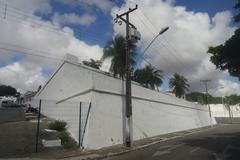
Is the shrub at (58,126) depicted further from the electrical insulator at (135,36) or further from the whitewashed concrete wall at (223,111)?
the whitewashed concrete wall at (223,111)

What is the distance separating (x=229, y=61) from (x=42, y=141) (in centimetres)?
1033

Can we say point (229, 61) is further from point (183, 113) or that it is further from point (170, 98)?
point (183, 113)

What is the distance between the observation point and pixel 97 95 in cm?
1695

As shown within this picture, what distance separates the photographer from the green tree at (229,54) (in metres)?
10.1

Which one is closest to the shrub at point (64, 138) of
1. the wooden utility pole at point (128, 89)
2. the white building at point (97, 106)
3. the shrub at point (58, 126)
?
the white building at point (97, 106)

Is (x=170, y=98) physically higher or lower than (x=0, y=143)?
higher

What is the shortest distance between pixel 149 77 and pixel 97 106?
2970 cm

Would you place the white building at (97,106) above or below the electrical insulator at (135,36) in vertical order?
below

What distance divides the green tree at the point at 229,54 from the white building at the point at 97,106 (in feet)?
27.2

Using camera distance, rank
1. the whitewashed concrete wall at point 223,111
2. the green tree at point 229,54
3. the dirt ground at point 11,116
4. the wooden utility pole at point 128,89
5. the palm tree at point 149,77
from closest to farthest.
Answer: the green tree at point 229,54
the wooden utility pole at point 128,89
the dirt ground at point 11,116
the palm tree at point 149,77
the whitewashed concrete wall at point 223,111

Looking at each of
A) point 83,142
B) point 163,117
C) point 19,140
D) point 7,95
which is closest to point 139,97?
point 163,117

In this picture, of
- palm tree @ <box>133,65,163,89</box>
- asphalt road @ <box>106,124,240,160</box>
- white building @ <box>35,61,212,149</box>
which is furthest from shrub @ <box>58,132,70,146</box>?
palm tree @ <box>133,65,163,89</box>

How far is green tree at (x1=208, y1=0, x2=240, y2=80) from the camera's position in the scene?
1010 centimetres

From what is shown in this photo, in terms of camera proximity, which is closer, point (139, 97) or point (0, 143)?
point (0, 143)
